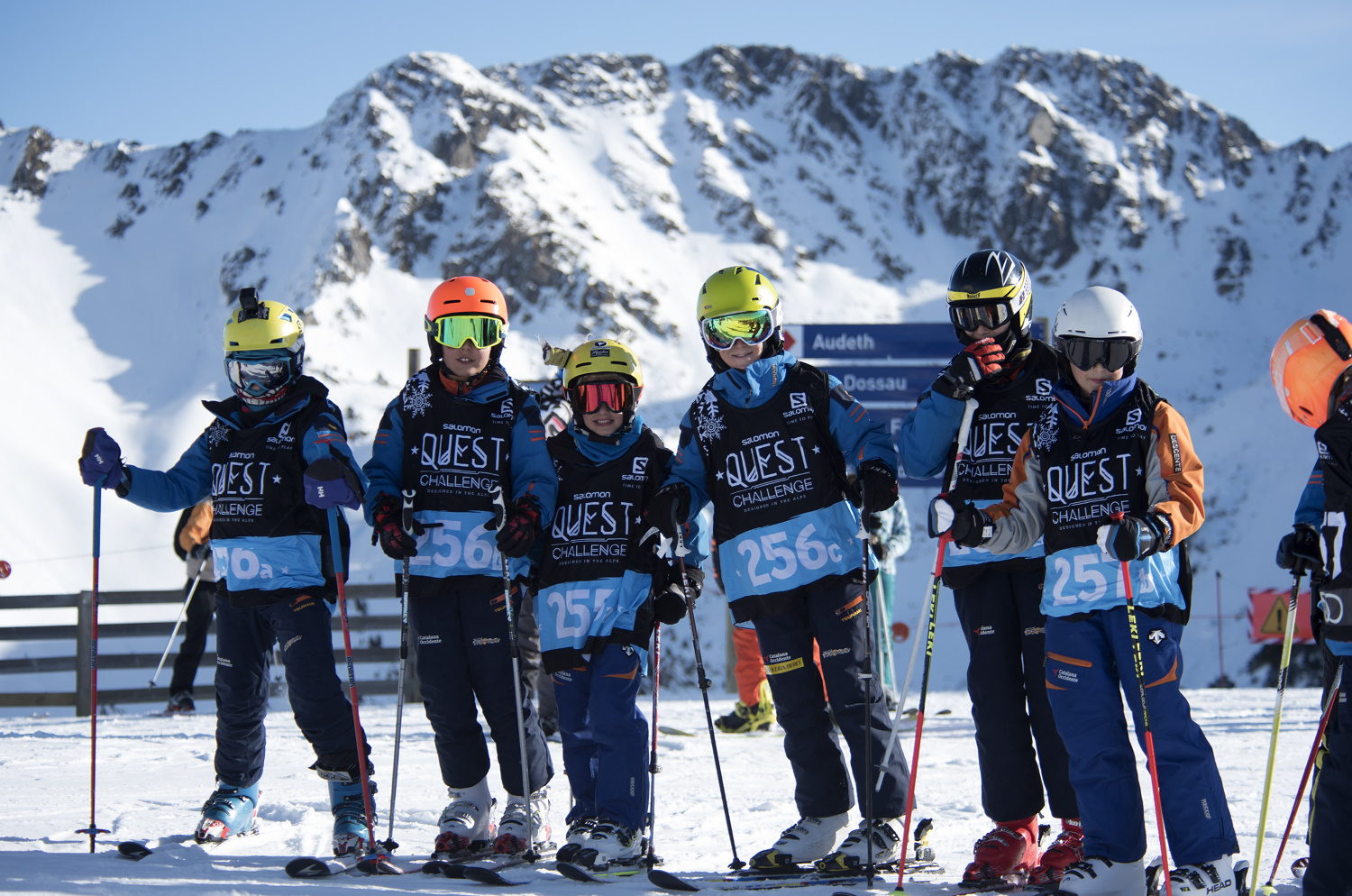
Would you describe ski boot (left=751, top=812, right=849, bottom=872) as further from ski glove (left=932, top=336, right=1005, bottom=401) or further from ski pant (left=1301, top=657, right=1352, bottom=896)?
ski glove (left=932, top=336, right=1005, bottom=401)

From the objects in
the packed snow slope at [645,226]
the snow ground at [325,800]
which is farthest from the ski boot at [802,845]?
the packed snow slope at [645,226]

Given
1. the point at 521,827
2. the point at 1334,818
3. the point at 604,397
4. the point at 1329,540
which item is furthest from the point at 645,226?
the point at 1334,818

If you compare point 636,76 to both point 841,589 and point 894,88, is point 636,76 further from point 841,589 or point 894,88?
point 841,589

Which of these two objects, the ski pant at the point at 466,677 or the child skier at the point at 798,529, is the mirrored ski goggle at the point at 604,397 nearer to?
the child skier at the point at 798,529

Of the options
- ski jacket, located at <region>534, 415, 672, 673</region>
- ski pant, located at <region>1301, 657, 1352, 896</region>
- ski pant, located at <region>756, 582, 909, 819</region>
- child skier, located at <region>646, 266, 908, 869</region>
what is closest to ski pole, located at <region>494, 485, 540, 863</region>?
ski jacket, located at <region>534, 415, 672, 673</region>

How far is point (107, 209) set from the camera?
6091cm

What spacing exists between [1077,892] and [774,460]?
1.83m

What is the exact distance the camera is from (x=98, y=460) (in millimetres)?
4508

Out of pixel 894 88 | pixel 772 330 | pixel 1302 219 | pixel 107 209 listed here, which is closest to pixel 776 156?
pixel 894 88

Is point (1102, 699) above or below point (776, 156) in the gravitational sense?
below

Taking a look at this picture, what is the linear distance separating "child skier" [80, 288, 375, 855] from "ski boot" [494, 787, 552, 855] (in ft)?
1.97

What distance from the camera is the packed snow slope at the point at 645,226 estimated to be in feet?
142

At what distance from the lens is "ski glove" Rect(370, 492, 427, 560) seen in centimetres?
418

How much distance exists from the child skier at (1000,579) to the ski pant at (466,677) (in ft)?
6.08
